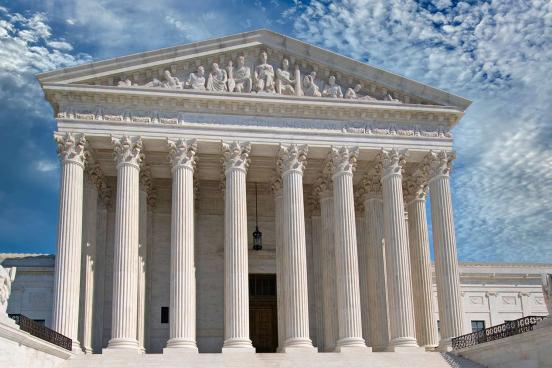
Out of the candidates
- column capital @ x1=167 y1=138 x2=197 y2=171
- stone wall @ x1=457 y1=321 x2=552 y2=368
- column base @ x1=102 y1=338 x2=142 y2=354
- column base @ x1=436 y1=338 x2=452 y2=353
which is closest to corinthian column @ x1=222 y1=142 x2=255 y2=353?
column capital @ x1=167 y1=138 x2=197 y2=171

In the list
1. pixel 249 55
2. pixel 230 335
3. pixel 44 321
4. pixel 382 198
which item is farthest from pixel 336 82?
pixel 44 321

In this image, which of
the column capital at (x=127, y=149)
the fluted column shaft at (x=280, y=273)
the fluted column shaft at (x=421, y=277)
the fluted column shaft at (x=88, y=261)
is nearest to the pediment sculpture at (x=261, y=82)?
the column capital at (x=127, y=149)

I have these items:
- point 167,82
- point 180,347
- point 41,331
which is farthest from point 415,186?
point 41,331

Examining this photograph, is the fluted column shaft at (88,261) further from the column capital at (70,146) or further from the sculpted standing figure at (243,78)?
the sculpted standing figure at (243,78)

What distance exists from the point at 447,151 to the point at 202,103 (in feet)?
48.4

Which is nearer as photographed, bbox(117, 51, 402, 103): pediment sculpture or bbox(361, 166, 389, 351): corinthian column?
bbox(117, 51, 402, 103): pediment sculpture

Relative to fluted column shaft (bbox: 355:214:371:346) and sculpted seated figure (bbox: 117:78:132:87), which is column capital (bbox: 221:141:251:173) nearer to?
sculpted seated figure (bbox: 117:78:132:87)

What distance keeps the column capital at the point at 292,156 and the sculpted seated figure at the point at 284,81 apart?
3223 millimetres

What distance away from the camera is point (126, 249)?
121 feet

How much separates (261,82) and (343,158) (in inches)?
254

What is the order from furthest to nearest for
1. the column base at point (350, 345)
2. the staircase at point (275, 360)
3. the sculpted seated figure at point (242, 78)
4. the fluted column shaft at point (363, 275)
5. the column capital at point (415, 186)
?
the column capital at point (415, 186) < the fluted column shaft at point (363, 275) < the sculpted seated figure at point (242, 78) < the column base at point (350, 345) < the staircase at point (275, 360)

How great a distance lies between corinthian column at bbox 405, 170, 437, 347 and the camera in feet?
140

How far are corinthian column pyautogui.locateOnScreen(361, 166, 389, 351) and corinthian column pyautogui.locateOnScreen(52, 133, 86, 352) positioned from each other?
1772 centimetres

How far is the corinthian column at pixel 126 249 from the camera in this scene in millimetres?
35781
